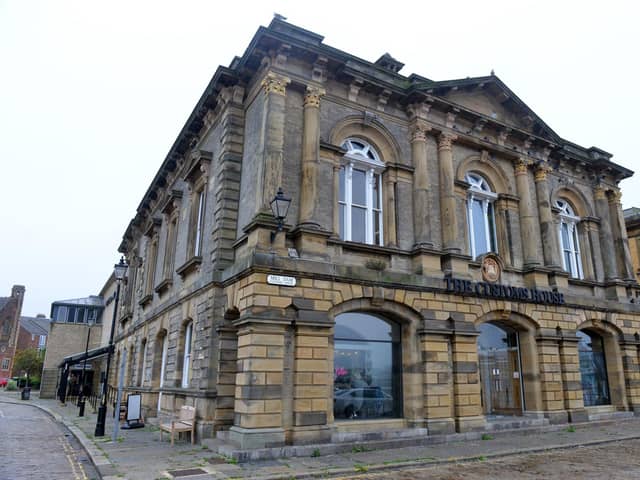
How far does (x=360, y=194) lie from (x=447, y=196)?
2821mm

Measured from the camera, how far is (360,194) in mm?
13727

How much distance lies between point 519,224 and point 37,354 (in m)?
65.2

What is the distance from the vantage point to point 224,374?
11.9 metres

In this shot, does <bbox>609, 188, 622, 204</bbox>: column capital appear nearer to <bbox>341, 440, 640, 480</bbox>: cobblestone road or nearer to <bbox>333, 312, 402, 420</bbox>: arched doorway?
<bbox>341, 440, 640, 480</bbox>: cobblestone road

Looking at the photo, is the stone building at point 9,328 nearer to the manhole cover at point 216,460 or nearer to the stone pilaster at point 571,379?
the manhole cover at point 216,460

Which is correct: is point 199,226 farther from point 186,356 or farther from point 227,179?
point 186,356

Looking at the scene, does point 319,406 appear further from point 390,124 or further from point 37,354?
point 37,354

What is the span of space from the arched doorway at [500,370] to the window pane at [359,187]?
5438 mm

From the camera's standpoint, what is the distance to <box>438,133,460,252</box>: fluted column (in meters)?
14.1

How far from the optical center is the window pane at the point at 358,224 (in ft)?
43.5

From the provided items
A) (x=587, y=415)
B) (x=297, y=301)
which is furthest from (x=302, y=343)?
(x=587, y=415)

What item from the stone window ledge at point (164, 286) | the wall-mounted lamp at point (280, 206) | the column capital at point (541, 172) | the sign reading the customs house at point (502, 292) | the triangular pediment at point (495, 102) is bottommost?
the sign reading the customs house at point (502, 292)

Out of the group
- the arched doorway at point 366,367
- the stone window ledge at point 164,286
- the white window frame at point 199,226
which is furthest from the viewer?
the stone window ledge at point 164,286

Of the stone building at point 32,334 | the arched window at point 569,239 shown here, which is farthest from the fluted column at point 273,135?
the stone building at point 32,334
